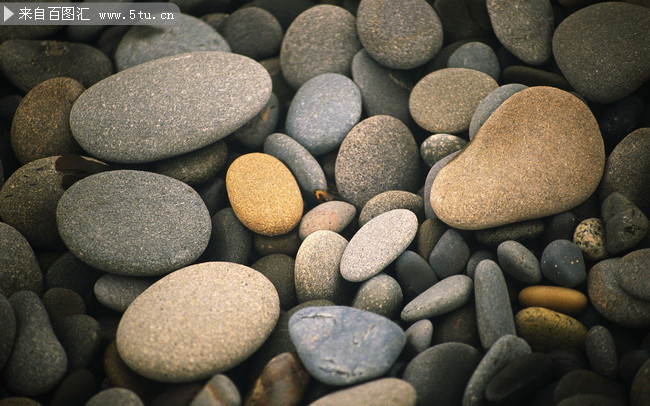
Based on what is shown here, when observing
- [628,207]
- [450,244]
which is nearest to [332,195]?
[450,244]

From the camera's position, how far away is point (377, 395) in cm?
142

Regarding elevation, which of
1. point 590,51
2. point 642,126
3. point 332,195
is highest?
point 590,51

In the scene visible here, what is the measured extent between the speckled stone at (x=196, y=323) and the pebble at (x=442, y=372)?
0.59 metres

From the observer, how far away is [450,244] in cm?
191

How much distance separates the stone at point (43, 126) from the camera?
232cm

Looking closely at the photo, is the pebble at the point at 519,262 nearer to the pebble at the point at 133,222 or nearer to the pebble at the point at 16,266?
the pebble at the point at 133,222

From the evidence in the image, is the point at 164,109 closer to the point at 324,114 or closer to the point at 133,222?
the point at 133,222

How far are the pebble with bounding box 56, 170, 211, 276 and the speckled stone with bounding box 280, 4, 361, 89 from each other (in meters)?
1.13

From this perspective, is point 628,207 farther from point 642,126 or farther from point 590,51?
point 590,51

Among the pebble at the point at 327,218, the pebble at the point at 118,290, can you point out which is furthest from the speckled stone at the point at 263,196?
the pebble at the point at 118,290

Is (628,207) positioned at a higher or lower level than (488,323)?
higher

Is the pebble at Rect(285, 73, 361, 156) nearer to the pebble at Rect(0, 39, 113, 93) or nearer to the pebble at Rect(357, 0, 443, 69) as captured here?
the pebble at Rect(357, 0, 443, 69)

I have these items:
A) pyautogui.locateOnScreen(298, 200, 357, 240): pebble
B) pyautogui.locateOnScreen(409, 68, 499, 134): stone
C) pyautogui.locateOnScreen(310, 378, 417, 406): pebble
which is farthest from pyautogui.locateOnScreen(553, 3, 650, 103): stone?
pyautogui.locateOnScreen(310, 378, 417, 406): pebble

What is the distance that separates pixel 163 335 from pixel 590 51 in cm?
233
